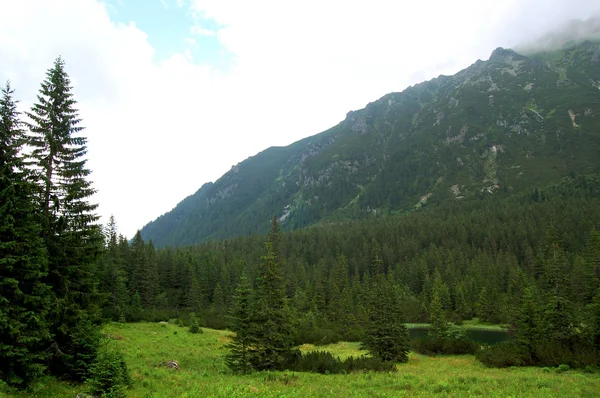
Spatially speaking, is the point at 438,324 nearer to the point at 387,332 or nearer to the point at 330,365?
the point at 387,332

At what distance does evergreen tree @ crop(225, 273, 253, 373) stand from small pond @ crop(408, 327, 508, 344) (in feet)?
129

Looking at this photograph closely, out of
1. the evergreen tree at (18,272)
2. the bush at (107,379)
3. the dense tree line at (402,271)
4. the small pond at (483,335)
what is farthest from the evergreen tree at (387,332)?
the evergreen tree at (18,272)

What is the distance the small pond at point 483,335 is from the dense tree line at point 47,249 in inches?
2002

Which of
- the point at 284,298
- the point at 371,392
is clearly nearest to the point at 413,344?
the point at 284,298

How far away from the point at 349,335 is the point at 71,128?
48249 millimetres

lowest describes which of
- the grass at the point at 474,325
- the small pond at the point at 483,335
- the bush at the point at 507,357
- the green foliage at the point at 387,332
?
the grass at the point at 474,325

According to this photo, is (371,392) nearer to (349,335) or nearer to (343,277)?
(349,335)

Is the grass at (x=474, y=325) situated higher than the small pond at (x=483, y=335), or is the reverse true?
the small pond at (x=483, y=335)

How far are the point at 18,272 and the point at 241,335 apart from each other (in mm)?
15240

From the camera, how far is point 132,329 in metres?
43.8

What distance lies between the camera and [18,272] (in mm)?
16578

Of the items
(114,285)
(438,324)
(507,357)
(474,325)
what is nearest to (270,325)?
(507,357)

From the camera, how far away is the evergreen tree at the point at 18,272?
15.4 metres

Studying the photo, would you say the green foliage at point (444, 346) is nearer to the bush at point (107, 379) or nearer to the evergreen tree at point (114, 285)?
the bush at point (107, 379)
